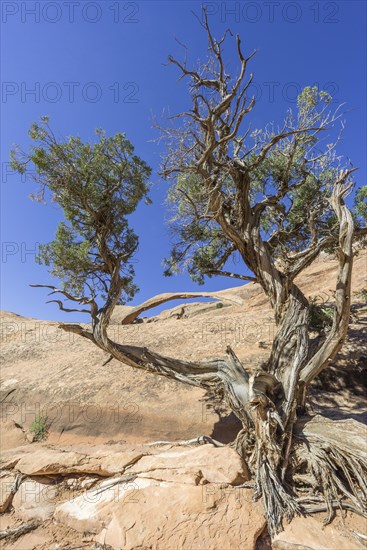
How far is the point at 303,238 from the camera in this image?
35.8 feet

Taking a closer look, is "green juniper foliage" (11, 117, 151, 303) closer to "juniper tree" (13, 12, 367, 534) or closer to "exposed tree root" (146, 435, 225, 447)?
"juniper tree" (13, 12, 367, 534)

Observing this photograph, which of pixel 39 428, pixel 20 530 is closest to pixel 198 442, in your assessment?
pixel 20 530

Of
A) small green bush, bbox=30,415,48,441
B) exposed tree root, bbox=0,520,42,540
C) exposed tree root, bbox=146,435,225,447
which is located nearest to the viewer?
exposed tree root, bbox=0,520,42,540

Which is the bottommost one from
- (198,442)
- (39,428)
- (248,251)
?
(198,442)

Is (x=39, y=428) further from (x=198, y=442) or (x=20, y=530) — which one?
(x=198, y=442)

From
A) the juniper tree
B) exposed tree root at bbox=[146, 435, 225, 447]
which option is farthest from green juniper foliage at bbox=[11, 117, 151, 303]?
exposed tree root at bbox=[146, 435, 225, 447]

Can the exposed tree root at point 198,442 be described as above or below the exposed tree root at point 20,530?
above

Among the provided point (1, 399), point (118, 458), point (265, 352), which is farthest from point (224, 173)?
point (1, 399)

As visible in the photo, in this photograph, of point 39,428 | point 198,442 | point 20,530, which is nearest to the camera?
point 20,530

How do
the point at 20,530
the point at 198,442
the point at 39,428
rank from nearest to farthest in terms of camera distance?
the point at 20,530 → the point at 198,442 → the point at 39,428

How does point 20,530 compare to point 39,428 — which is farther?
point 39,428

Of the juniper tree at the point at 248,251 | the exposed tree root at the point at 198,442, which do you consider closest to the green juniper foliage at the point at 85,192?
the juniper tree at the point at 248,251

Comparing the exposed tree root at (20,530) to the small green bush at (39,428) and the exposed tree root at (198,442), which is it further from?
the small green bush at (39,428)

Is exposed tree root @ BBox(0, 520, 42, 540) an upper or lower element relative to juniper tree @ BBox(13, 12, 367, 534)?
lower
